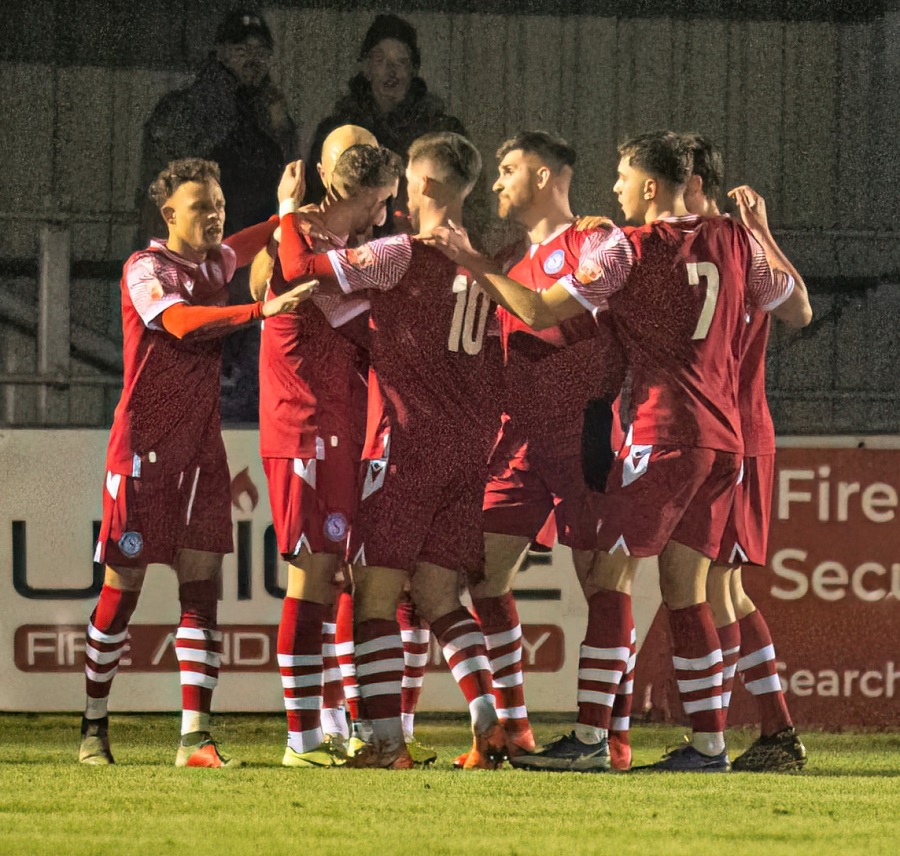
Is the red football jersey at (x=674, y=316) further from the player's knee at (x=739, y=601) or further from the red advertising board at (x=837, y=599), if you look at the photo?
the red advertising board at (x=837, y=599)

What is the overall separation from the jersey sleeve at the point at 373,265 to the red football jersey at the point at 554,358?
46cm

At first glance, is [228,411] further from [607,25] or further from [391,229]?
[607,25]

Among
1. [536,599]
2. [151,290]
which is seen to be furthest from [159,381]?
[536,599]

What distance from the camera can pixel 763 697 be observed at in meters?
5.24

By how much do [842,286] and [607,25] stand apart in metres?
1.40

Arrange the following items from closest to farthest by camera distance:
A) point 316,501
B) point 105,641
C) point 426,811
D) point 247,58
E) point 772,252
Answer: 1. point 426,811
2. point 316,501
3. point 105,641
4. point 772,252
5. point 247,58

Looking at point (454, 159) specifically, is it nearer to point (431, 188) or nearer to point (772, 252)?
point (431, 188)

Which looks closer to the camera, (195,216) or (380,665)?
(380,665)

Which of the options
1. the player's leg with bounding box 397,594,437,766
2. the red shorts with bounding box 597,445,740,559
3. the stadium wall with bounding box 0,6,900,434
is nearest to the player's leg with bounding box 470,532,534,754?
the player's leg with bounding box 397,594,437,766

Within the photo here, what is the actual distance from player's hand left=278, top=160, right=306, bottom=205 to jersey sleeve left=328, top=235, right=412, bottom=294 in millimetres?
355

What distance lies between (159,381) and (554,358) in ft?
4.04

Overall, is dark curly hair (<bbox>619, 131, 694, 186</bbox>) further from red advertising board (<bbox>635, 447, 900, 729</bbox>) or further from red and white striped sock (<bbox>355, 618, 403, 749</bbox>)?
red and white striped sock (<bbox>355, 618, 403, 749</bbox>)

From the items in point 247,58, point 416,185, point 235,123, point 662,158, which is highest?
point 247,58

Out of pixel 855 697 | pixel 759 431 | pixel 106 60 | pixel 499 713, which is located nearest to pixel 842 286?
pixel 759 431
